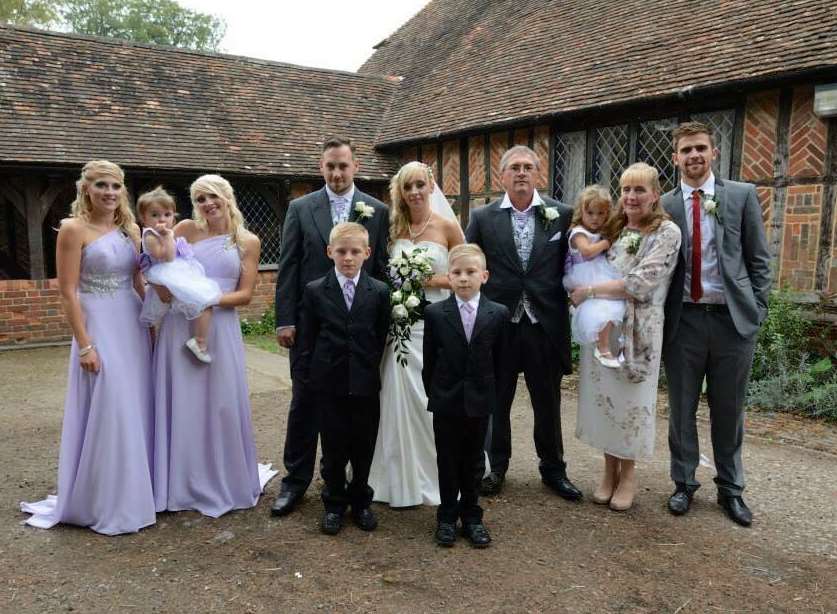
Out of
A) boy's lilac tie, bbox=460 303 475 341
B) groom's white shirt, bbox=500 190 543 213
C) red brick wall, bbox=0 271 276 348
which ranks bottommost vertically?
red brick wall, bbox=0 271 276 348

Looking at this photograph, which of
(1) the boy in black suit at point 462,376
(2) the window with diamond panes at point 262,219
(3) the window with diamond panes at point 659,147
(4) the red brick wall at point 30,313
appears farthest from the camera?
(2) the window with diamond panes at point 262,219

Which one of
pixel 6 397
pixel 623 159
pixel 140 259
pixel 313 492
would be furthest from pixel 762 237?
pixel 6 397

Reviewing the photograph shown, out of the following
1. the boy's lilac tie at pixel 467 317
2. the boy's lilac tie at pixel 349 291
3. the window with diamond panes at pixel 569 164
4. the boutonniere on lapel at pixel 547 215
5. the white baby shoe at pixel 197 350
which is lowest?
the white baby shoe at pixel 197 350

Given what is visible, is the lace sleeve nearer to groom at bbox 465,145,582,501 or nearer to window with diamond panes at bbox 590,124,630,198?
groom at bbox 465,145,582,501

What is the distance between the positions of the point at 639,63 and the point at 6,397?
916 cm

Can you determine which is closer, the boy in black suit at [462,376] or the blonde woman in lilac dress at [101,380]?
the boy in black suit at [462,376]

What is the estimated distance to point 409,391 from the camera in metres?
3.95

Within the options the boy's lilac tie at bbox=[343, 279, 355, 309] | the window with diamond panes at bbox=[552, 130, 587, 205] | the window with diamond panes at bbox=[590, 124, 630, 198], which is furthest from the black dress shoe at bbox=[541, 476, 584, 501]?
the window with diamond panes at bbox=[552, 130, 587, 205]

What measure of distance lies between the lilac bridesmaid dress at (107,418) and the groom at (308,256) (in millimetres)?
822

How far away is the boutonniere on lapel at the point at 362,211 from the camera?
3.79m

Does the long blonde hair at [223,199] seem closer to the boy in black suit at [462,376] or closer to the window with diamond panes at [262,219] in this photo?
the boy in black suit at [462,376]

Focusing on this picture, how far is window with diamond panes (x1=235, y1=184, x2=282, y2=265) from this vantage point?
12.5m

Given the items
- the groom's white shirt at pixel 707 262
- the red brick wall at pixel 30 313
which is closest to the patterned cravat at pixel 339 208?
the groom's white shirt at pixel 707 262

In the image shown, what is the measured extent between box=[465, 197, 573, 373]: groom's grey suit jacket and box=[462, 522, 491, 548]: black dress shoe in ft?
3.79
